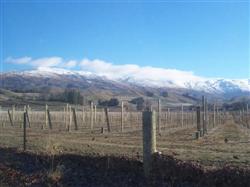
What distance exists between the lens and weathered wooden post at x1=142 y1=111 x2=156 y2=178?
10.7 meters

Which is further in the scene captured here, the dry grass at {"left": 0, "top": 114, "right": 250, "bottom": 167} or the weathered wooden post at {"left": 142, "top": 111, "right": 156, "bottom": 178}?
the dry grass at {"left": 0, "top": 114, "right": 250, "bottom": 167}

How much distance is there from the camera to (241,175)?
9578 millimetres

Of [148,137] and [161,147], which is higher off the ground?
[148,137]

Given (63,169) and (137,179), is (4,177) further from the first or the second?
(137,179)

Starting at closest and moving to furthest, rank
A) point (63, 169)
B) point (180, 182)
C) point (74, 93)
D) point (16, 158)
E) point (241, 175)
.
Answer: point (241, 175) → point (180, 182) → point (63, 169) → point (16, 158) → point (74, 93)

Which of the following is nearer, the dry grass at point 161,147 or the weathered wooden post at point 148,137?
the weathered wooden post at point 148,137

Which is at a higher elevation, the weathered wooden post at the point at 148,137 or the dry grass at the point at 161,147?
the weathered wooden post at the point at 148,137

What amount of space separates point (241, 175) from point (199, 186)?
3.11ft

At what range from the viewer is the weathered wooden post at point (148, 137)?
10.7 m

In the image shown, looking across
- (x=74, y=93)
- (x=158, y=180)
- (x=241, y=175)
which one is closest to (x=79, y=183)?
(x=158, y=180)

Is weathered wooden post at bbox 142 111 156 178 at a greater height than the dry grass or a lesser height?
greater

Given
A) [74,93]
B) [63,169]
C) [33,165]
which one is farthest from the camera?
[74,93]

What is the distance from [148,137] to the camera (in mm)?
10719

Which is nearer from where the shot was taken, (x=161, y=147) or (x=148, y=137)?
(x=148, y=137)
